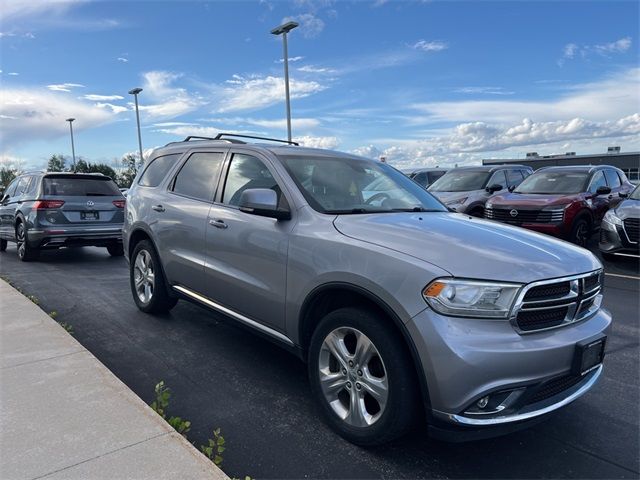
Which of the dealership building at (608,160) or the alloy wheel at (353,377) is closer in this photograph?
the alloy wheel at (353,377)

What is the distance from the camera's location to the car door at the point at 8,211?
33.7 feet

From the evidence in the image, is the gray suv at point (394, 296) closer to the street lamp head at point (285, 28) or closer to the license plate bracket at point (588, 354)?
the license plate bracket at point (588, 354)

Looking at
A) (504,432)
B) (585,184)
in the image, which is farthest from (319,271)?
(585,184)

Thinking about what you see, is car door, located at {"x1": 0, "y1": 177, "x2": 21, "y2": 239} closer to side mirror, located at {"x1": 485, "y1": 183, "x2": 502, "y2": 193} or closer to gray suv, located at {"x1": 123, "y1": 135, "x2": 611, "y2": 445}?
gray suv, located at {"x1": 123, "y1": 135, "x2": 611, "y2": 445}

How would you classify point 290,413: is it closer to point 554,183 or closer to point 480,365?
point 480,365

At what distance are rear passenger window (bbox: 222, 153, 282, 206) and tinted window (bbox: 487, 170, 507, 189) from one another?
31.0 ft

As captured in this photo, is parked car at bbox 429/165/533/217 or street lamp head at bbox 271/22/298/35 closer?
parked car at bbox 429/165/533/217

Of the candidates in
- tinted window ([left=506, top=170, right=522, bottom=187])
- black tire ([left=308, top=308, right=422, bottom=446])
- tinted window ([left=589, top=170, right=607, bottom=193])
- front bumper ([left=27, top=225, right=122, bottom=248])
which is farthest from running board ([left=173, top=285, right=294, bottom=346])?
tinted window ([left=506, top=170, right=522, bottom=187])

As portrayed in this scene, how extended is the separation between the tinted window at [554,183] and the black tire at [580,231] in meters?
0.72

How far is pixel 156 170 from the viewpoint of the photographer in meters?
5.54

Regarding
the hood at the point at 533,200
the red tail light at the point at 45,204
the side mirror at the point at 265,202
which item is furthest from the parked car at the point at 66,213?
the hood at the point at 533,200

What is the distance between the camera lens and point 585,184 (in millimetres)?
10570

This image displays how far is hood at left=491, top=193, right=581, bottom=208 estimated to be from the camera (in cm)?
985

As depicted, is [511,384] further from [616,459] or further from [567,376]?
[616,459]
